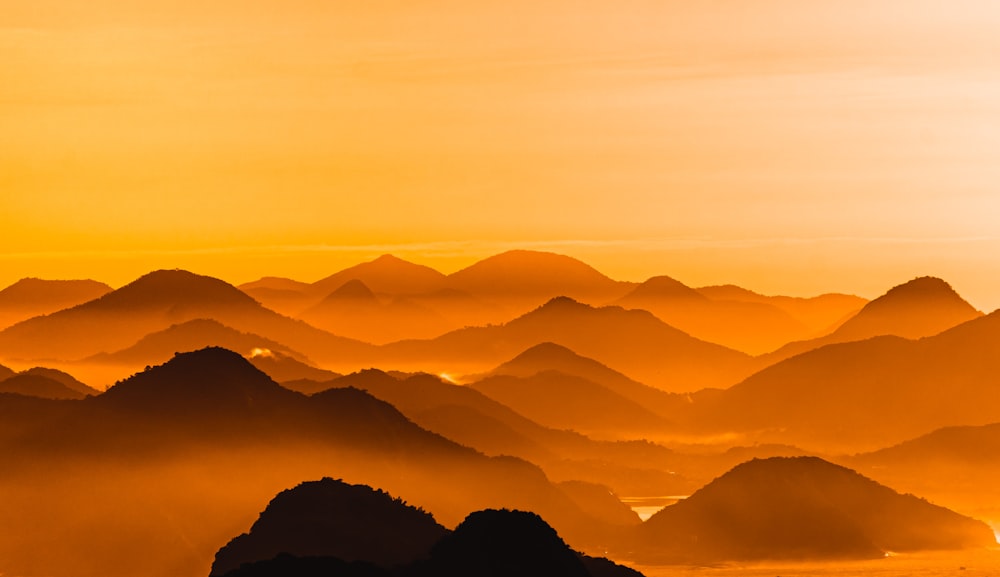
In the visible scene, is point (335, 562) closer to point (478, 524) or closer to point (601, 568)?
point (478, 524)

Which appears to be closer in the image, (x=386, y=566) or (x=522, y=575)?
(x=522, y=575)

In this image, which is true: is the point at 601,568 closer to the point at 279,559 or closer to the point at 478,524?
the point at 478,524

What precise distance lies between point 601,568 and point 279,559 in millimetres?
34806

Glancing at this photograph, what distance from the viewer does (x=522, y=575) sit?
177 m

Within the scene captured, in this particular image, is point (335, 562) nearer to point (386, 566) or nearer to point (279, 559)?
point (279, 559)

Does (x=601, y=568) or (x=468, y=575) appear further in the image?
(x=601, y=568)

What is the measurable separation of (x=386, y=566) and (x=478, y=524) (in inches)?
510

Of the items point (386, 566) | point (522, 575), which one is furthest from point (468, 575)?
point (386, 566)

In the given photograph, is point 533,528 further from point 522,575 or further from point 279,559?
point 279,559

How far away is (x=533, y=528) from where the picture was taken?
18175 centimetres

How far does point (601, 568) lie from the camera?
199250mm

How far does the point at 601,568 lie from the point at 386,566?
20.1 m

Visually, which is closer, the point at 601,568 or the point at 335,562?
the point at 335,562

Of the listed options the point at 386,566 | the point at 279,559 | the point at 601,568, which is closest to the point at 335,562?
the point at 279,559
